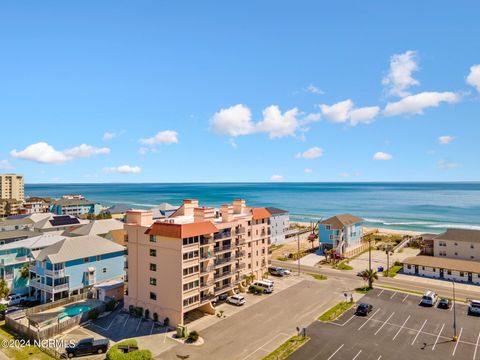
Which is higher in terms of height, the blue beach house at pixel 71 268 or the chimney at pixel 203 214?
the chimney at pixel 203 214

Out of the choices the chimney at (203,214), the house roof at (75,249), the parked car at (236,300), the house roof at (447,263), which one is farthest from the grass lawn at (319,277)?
the house roof at (75,249)

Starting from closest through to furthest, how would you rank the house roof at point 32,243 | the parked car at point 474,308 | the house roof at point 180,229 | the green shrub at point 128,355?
the green shrub at point 128,355 → the house roof at point 180,229 → the parked car at point 474,308 → the house roof at point 32,243

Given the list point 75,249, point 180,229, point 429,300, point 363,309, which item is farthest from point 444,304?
point 75,249

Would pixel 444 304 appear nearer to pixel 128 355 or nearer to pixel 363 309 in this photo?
pixel 363 309

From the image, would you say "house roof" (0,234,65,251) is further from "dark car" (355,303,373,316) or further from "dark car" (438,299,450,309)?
"dark car" (438,299,450,309)

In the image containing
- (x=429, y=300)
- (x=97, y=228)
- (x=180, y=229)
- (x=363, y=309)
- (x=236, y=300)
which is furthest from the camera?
(x=97, y=228)

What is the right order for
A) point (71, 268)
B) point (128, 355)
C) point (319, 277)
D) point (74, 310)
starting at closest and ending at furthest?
point (128, 355) < point (74, 310) < point (71, 268) < point (319, 277)

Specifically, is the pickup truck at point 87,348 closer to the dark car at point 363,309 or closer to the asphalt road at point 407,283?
the dark car at point 363,309

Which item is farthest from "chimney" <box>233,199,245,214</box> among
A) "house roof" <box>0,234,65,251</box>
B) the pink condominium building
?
"house roof" <box>0,234,65,251</box>
